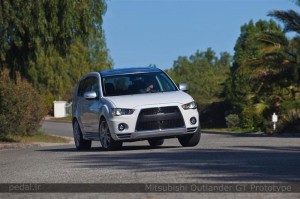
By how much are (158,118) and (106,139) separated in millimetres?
1498

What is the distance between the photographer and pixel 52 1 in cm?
3322

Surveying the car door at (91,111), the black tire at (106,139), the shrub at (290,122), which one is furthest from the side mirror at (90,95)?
the shrub at (290,122)

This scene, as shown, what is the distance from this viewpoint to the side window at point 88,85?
19.9m

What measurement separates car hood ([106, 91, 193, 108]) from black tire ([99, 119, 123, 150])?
651mm

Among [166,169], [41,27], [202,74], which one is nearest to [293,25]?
[41,27]

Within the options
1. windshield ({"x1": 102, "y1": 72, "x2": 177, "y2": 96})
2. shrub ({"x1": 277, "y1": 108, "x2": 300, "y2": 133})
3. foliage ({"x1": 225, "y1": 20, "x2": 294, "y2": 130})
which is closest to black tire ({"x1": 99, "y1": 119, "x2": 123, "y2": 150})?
windshield ({"x1": 102, "y1": 72, "x2": 177, "y2": 96})

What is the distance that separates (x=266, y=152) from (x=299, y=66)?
22.8 meters

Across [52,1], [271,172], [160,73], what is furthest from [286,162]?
[52,1]

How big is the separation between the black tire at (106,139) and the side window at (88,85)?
0.94 m

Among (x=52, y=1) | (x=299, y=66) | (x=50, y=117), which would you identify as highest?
(x=52, y=1)

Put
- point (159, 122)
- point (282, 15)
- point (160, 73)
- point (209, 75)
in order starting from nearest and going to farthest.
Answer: point (159, 122) < point (160, 73) < point (282, 15) < point (209, 75)

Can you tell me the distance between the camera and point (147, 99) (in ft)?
59.5

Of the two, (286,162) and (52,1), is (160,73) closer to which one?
(286,162)

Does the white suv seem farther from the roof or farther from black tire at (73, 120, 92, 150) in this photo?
black tire at (73, 120, 92, 150)
